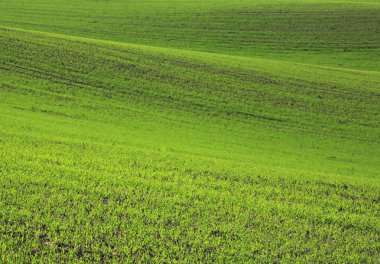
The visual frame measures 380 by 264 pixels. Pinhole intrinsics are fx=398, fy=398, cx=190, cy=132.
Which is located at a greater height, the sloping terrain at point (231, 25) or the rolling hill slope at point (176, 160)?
the sloping terrain at point (231, 25)

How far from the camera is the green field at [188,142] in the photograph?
7.39 meters

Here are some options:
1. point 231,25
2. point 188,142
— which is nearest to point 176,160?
point 188,142

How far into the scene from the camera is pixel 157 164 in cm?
1145

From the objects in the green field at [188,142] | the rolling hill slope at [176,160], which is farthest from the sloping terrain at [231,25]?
the rolling hill slope at [176,160]

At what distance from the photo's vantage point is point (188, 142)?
1811 centimetres

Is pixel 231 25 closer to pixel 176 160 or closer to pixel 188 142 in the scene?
pixel 188 142

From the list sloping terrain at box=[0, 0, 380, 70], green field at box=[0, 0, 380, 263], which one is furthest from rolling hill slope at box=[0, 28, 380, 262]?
sloping terrain at box=[0, 0, 380, 70]

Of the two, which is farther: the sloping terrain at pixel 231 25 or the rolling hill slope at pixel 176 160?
the sloping terrain at pixel 231 25

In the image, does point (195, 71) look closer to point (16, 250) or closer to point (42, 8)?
point (16, 250)

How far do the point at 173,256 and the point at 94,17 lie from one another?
156ft

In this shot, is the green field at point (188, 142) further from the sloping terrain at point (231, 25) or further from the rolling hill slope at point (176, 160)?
the sloping terrain at point (231, 25)

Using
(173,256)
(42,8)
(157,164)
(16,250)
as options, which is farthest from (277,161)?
(42,8)

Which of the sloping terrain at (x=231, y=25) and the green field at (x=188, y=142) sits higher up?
the sloping terrain at (x=231, y=25)

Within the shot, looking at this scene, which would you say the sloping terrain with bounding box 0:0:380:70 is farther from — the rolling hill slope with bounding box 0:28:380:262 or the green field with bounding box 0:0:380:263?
the rolling hill slope with bounding box 0:28:380:262
